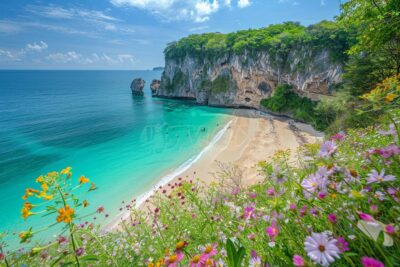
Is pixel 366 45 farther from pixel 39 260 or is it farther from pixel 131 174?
pixel 131 174

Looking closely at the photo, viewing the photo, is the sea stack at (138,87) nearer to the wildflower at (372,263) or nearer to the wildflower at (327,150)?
the wildflower at (327,150)

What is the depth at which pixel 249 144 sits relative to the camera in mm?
21609

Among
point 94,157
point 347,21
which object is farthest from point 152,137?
point 347,21

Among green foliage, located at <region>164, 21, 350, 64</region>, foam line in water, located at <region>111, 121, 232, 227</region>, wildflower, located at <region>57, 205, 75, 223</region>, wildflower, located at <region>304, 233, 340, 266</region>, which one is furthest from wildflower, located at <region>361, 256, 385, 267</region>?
green foliage, located at <region>164, 21, 350, 64</region>

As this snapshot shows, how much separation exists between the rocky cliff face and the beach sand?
23.5 feet

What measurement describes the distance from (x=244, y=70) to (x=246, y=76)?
126 cm

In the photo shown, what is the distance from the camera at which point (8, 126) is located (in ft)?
106

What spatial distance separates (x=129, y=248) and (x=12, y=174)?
21.4 m

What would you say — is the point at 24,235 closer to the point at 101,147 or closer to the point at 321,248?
the point at 321,248

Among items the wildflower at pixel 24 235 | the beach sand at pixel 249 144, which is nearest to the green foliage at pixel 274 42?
the beach sand at pixel 249 144

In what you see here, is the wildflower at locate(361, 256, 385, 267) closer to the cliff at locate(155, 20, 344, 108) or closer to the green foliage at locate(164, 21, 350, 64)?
the green foliage at locate(164, 21, 350, 64)

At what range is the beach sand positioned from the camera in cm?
1581

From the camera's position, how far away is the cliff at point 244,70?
94.0ft

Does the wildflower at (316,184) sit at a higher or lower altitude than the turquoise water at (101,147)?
higher
